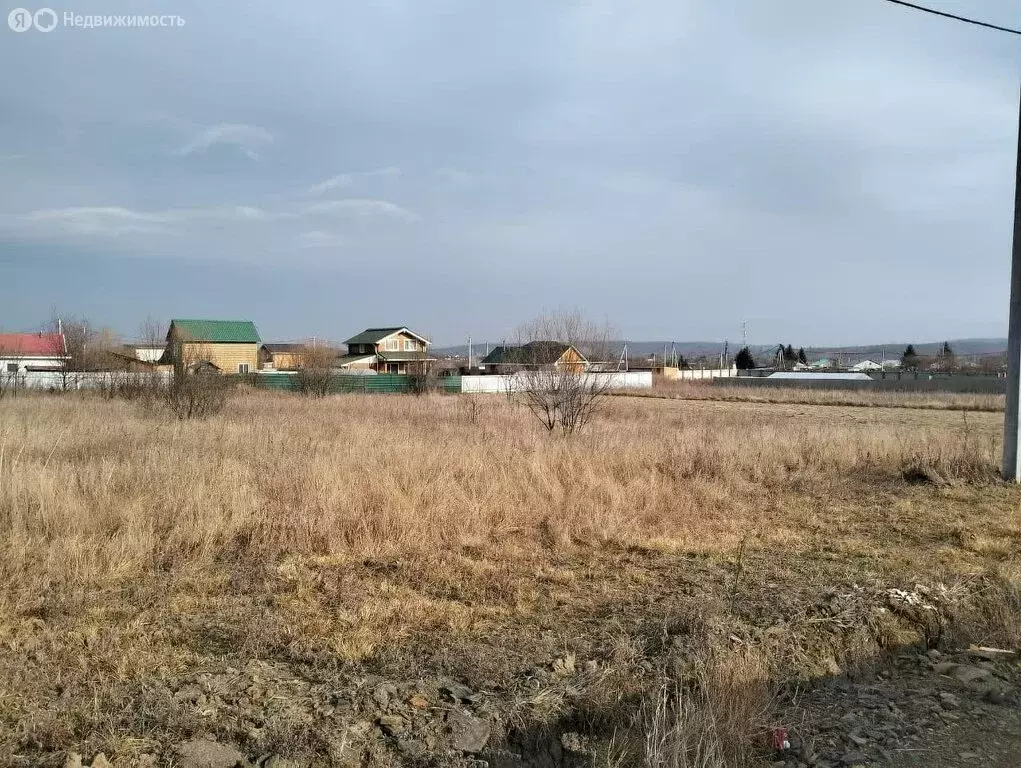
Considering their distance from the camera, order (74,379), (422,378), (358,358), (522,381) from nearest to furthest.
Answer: (522,381) < (74,379) < (422,378) < (358,358)

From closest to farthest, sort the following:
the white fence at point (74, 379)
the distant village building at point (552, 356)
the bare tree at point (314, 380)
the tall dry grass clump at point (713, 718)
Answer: the tall dry grass clump at point (713, 718) < the distant village building at point (552, 356) < the white fence at point (74, 379) < the bare tree at point (314, 380)

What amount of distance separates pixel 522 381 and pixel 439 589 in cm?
1175

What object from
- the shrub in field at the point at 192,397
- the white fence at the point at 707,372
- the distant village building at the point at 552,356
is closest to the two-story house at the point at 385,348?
the white fence at the point at 707,372

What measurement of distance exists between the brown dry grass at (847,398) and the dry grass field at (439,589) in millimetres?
30859

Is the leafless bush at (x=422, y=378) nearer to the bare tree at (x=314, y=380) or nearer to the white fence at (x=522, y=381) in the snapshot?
the white fence at (x=522, y=381)

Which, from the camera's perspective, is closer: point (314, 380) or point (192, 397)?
point (192, 397)

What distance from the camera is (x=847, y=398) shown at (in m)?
42.9

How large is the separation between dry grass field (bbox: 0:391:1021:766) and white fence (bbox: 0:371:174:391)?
40.9ft

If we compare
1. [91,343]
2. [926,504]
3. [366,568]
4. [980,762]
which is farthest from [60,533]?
[91,343]

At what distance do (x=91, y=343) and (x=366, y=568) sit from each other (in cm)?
3806

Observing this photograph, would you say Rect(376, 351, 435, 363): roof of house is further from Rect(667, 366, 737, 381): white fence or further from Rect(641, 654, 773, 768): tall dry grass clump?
Rect(641, 654, 773, 768): tall dry grass clump

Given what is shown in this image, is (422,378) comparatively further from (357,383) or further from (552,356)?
(552,356)

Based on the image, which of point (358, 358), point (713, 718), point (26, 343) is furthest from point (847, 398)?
point (26, 343)

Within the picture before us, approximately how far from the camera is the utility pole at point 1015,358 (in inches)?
404
